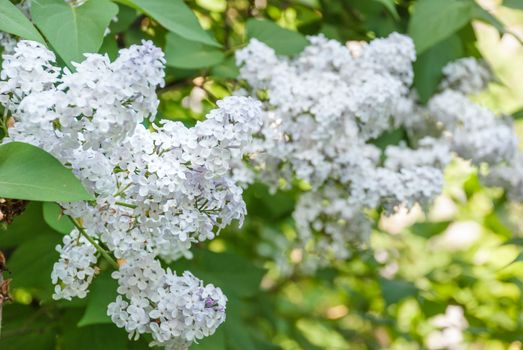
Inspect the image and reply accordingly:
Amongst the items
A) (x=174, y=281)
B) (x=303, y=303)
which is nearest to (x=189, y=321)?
(x=174, y=281)

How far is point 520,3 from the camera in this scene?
2.01 metres

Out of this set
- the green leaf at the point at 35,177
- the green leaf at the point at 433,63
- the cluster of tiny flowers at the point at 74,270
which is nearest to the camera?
the green leaf at the point at 35,177

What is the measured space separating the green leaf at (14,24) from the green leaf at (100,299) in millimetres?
505

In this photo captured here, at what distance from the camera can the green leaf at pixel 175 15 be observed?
149 centimetres

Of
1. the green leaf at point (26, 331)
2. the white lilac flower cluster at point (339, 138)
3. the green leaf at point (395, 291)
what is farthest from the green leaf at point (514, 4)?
the green leaf at point (26, 331)

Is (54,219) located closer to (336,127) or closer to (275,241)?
(336,127)

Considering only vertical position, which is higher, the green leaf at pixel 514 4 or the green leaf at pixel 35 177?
the green leaf at pixel 514 4

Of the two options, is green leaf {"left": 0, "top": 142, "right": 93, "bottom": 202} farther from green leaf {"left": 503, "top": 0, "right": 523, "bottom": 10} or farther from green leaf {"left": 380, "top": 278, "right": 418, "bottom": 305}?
green leaf {"left": 380, "top": 278, "right": 418, "bottom": 305}

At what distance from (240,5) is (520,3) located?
0.86 meters

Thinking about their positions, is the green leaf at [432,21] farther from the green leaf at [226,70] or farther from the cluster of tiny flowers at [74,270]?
the cluster of tiny flowers at [74,270]

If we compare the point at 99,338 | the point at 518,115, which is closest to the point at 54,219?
the point at 99,338

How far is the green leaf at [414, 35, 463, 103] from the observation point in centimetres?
218

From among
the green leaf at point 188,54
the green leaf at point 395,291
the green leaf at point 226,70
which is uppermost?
the green leaf at point 188,54

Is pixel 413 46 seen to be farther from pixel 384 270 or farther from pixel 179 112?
pixel 384 270
